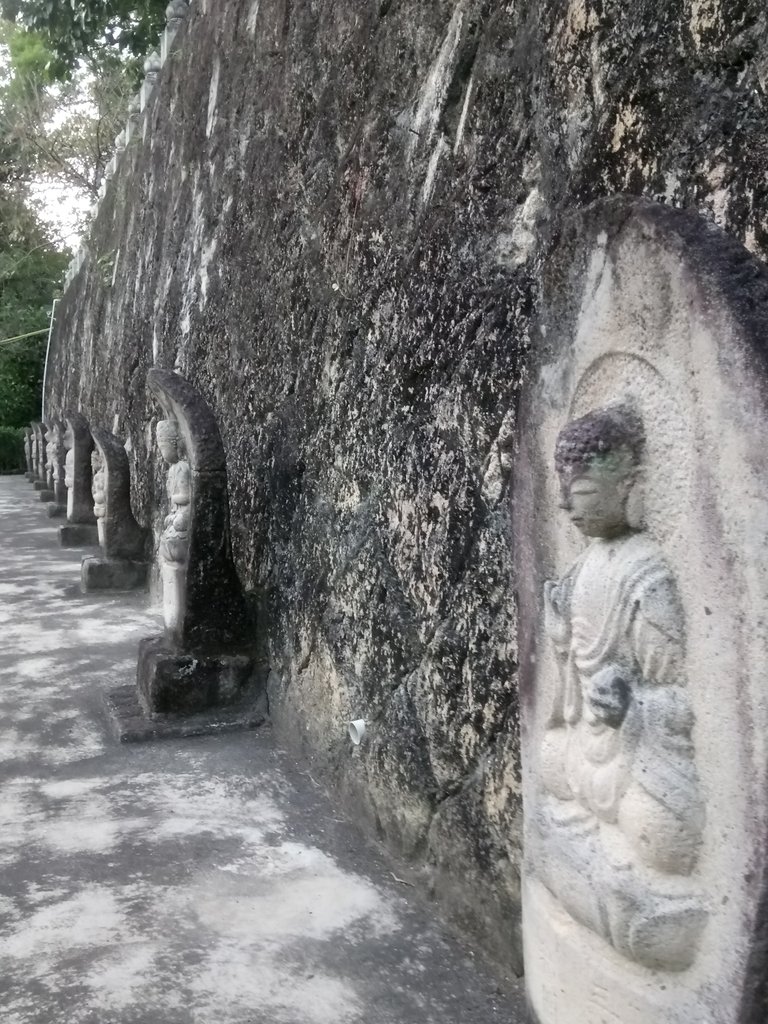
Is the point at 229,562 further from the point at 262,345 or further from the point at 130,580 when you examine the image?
the point at 130,580

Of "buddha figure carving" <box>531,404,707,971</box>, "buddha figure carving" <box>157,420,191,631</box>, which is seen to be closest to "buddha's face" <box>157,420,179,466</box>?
"buddha figure carving" <box>157,420,191,631</box>

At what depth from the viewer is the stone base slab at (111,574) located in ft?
23.9

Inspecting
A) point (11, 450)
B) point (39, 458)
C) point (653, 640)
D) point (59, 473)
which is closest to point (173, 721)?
point (653, 640)

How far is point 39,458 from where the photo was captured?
55.7 ft

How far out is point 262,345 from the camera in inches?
194

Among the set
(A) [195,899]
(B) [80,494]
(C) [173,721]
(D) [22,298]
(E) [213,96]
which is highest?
(D) [22,298]

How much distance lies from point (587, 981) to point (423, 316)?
2.03 m

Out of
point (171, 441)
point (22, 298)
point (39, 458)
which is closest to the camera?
point (171, 441)

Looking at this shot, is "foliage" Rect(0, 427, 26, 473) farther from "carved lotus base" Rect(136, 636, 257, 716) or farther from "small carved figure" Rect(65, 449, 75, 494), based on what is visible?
"carved lotus base" Rect(136, 636, 257, 716)

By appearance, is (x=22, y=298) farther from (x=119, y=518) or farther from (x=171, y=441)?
(x=171, y=441)

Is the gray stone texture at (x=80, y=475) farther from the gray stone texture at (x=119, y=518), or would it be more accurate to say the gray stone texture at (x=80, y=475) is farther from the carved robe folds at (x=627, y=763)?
the carved robe folds at (x=627, y=763)

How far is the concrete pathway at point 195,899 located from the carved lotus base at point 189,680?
203 millimetres

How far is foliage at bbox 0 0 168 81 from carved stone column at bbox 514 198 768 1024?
1060 centimetres

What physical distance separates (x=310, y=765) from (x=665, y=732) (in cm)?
242
